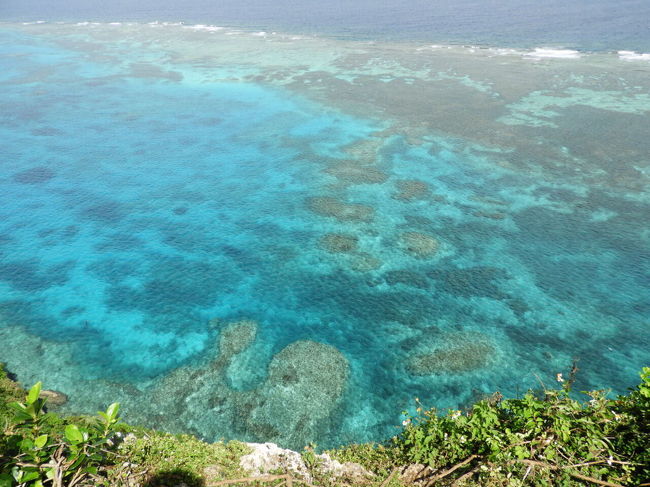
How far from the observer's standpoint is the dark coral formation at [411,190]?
35.0 metres

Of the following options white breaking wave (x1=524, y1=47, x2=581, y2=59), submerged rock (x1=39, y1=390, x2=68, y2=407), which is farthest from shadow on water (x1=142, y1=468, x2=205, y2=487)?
white breaking wave (x1=524, y1=47, x2=581, y2=59)

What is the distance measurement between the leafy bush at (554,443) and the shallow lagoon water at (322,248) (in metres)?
7.63

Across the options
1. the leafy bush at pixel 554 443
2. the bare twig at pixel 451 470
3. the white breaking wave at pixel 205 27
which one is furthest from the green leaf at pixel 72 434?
the white breaking wave at pixel 205 27

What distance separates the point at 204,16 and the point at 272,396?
140 meters

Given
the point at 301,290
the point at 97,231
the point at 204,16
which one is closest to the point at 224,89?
the point at 97,231

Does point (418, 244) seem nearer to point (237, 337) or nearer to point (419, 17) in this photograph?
point (237, 337)

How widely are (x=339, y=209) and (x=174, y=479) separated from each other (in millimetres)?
25559

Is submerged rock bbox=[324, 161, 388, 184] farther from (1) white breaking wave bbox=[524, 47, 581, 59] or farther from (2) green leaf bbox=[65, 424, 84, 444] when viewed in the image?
(1) white breaking wave bbox=[524, 47, 581, 59]

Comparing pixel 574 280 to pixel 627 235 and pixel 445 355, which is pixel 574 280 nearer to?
pixel 627 235

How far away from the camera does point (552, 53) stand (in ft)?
242

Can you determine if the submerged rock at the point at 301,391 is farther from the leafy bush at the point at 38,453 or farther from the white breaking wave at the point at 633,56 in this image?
the white breaking wave at the point at 633,56

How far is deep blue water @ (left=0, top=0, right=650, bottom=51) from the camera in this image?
8644 cm

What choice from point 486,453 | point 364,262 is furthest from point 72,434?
point 364,262

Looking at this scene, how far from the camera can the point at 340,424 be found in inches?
724
